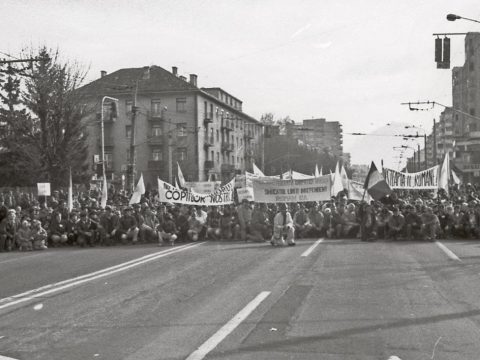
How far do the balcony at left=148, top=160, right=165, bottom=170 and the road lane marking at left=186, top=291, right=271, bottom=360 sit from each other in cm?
6402

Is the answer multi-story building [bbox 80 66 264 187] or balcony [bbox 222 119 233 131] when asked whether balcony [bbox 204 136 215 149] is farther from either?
balcony [bbox 222 119 233 131]

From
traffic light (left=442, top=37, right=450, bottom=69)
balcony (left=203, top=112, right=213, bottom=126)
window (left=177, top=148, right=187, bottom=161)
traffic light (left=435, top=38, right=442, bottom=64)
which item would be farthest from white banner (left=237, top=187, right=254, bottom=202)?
balcony (left=203, top=112, right=213, bottom=126)

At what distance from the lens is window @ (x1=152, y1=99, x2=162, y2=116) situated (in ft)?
244

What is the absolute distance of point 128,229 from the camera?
71.9 feet

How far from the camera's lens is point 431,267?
13672 millimetres

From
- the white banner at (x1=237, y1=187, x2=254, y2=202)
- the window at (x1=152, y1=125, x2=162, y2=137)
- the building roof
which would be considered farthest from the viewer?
the window at (x1=152, y1=125, x2=162, y2=137)

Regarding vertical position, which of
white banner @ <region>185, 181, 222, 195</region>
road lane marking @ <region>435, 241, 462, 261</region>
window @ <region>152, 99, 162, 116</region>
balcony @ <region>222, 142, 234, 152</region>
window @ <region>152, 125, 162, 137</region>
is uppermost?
window @ <region>152, 99, 162, 116</region>

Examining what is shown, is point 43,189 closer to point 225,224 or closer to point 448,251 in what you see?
point 225,224

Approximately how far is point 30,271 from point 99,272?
1797mm

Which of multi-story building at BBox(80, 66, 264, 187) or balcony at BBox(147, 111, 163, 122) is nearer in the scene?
multi-story building at BBox(80, 66, 264, 187)

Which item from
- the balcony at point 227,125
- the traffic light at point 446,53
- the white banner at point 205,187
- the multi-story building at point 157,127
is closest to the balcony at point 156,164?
the multi-story building at point 157,127

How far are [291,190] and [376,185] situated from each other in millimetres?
3610

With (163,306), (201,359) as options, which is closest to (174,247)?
(163,306)

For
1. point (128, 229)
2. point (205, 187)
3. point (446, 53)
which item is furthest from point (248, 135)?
point (446, 53)
